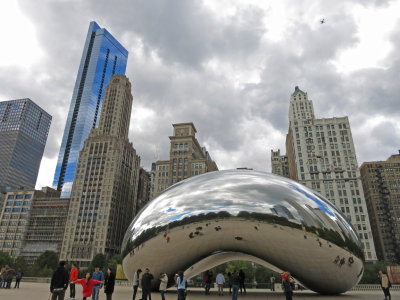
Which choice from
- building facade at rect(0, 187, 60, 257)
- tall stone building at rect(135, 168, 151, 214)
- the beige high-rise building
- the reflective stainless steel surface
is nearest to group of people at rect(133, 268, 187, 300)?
the reflective stainless steel surface

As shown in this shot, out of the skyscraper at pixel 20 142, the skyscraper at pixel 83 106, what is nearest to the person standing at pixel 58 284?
the skyscraper at pixel 83 106

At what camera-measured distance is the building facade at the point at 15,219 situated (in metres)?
106

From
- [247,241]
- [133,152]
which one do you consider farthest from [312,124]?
[247,241]

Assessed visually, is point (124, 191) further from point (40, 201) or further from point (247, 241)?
point (247, 241)

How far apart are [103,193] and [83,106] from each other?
8860 centimetres

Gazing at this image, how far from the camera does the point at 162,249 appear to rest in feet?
34.2

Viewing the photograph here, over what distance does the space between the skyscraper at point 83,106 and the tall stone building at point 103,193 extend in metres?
51.8

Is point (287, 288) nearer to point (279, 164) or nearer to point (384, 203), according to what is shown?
point (384, 203)

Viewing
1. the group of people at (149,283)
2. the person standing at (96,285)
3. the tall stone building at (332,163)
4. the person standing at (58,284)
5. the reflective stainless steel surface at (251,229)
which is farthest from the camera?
the tall stone building at (332,163)

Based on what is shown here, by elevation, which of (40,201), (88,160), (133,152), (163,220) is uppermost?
(133,152)

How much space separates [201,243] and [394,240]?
110m

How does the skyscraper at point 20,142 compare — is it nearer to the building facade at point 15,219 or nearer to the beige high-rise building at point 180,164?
the building facade at point 15,219

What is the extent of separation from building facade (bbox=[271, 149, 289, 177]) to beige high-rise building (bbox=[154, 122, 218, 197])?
41.5 m

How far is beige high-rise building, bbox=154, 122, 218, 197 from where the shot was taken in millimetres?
103875
